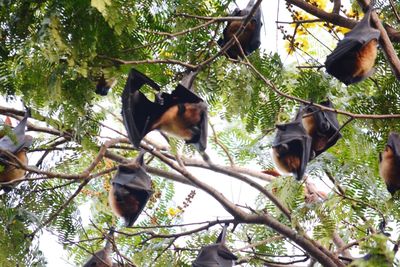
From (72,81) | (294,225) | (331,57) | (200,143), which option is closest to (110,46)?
(72,81)

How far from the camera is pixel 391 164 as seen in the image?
4660 millimetres

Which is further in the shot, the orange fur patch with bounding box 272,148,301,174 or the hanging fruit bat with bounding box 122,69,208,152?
the orange fur patch with bounding box 272,148,301,174

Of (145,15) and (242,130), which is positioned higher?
(242,130)

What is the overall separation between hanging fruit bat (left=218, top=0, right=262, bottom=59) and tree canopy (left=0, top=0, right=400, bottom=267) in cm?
7

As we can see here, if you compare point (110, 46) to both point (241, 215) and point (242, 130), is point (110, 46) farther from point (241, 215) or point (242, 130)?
point (242, 130)

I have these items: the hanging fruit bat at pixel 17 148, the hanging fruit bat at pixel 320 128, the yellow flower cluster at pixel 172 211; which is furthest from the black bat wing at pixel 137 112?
the yellow flower cluster at pixel 172 211

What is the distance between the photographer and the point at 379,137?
4.90 meters

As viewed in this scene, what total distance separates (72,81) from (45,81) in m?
0.15

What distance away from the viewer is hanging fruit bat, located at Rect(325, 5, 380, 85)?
4.16 m

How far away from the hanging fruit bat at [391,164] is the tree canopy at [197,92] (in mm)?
144

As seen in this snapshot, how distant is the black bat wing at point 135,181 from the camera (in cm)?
515

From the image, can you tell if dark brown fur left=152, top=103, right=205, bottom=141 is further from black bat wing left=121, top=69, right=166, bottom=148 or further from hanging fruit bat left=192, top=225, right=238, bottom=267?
hanging fruit bat left=192, top=225, right=238, bottom=267

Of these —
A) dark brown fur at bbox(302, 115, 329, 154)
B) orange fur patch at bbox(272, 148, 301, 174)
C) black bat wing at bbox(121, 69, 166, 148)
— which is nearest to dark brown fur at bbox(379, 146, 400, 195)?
dark brown fur at bbox(302, 115, 329, 154)

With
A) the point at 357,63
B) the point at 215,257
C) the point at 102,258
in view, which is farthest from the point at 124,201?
the point at 357,63
